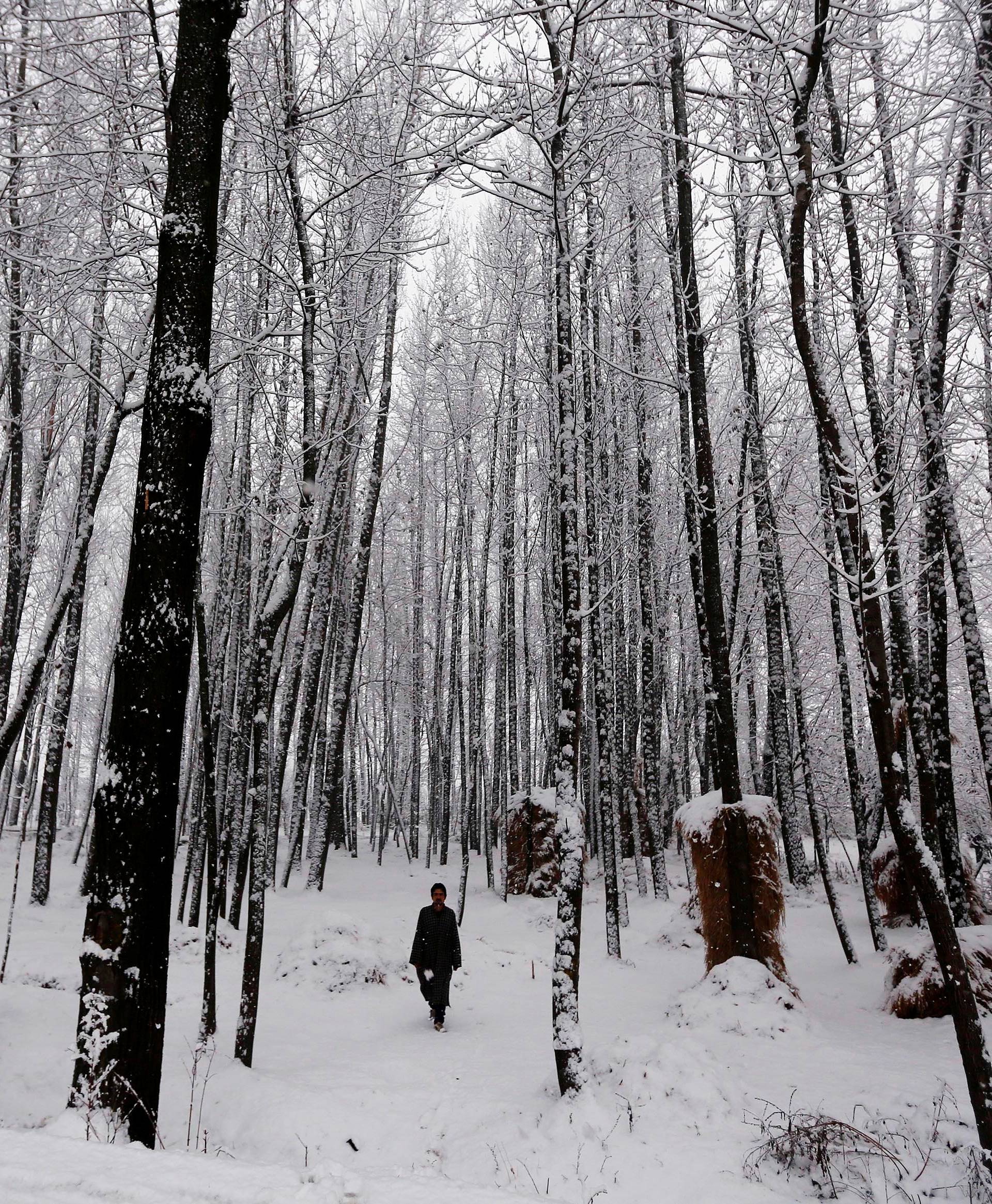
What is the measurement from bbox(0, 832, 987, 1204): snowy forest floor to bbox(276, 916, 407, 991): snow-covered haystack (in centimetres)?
3

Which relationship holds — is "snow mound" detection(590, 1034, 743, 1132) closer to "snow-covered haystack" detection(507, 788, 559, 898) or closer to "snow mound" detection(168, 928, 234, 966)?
"snow mound" detection(168, 928, 234, 966)

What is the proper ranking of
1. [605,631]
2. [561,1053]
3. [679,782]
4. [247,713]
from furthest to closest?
[679,782]
[605,631]
[247,713]
[561,1053]

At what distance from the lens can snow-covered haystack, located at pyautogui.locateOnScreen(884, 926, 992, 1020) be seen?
6156 mm

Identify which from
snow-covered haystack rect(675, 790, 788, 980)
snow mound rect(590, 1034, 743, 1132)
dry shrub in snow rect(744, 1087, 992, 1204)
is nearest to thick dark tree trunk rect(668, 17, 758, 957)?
snow-covered haystack rect(675, 790, 788, 980)

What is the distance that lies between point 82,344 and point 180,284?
23.2ft

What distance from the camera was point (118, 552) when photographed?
2136 centimetres

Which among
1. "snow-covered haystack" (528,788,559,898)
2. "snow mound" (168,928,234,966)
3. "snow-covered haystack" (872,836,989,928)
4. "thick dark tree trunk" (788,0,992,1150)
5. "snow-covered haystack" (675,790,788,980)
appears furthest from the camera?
"snow-covered haystack" (528,788,559,898)

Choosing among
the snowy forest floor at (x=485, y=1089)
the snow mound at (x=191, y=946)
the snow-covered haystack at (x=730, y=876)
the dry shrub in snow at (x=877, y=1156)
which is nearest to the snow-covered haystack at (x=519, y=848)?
the snowy forest floor at (x=485, y=1089)

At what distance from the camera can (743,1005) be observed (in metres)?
6.60

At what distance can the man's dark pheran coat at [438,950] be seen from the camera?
764 centimetres

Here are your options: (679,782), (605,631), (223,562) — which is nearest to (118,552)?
(223,562)

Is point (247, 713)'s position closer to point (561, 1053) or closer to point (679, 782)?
point (561, 1053)

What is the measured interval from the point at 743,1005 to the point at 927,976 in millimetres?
1882

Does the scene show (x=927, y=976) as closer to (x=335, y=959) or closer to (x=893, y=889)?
(x=893, y=889)
